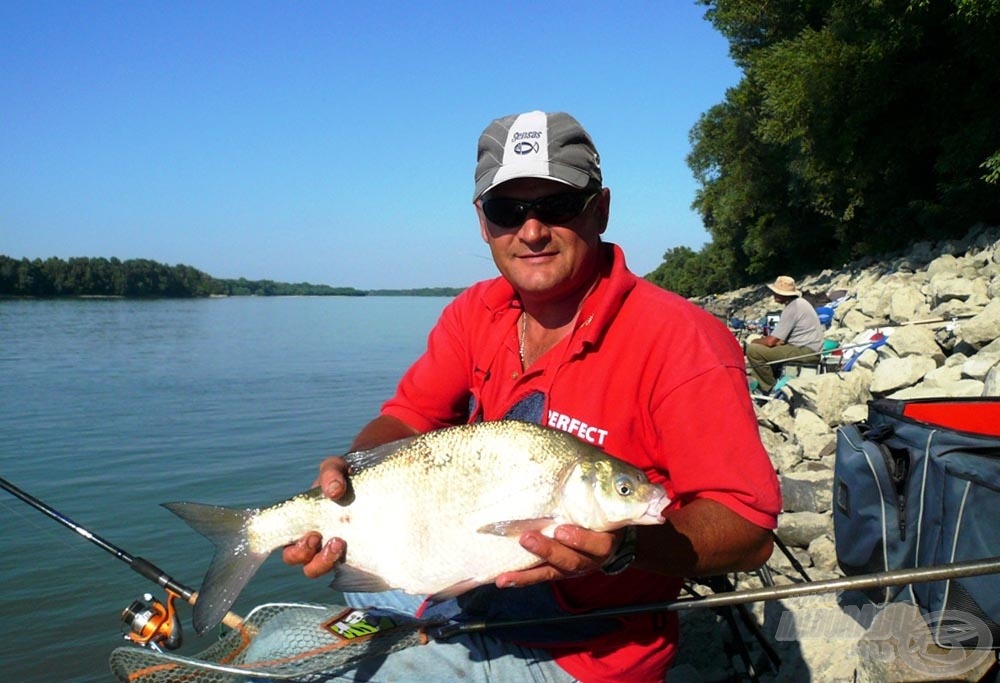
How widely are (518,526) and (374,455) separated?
0.62m

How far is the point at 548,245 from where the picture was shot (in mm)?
2822

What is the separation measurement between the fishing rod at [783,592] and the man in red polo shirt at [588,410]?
2.5 inches

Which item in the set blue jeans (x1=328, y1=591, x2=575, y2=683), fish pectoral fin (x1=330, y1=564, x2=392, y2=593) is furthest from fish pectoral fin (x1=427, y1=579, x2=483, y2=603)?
blue jeans (x1=328, y1=591, x2=575, y2=683)

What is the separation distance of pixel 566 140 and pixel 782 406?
8264 millimetres

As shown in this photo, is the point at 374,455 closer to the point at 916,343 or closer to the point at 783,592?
the point at 783,592

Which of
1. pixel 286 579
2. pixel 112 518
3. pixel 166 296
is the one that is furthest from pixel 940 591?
pixel 166 296

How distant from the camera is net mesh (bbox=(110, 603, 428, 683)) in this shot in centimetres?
255

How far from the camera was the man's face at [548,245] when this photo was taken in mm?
2807

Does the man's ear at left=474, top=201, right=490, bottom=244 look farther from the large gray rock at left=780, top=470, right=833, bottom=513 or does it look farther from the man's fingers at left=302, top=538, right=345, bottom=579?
the large gray rock at left=780, top=470, right=833, bottom=513

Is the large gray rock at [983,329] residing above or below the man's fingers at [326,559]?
above

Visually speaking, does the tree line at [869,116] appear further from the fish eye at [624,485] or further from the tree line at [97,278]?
the tree line at [97,278]

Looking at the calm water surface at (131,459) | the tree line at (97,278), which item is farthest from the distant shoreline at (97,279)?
the calm water surface at (131,459)

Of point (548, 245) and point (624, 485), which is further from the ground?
point (548, 245)

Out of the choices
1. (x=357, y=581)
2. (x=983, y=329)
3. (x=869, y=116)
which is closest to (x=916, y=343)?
(x=983, y=329)
